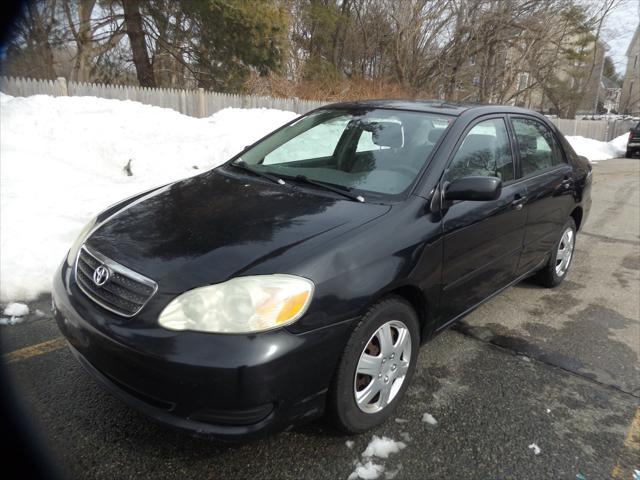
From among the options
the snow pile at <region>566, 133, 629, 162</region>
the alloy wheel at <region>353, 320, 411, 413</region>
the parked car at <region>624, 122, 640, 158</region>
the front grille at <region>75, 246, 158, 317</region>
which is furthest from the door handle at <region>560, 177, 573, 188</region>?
the parked car at <region>624, 122, 640, 158</region>

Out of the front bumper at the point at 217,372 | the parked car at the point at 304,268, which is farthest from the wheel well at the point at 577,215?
the front bumper at the point at 217,372

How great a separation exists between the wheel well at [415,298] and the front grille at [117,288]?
3.73 ft

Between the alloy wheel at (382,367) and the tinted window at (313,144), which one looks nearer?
Answer: the alloy wheel at (382,367)

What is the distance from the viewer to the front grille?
1975 millimetres

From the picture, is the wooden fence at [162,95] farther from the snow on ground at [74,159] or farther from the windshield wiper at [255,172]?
the windshield wiper at [255,172]

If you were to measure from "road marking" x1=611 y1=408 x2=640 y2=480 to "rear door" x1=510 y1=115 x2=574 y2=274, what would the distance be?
1359 mm

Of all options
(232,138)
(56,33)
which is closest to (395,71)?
(56,33)

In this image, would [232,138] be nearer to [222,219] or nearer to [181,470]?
[222,219]

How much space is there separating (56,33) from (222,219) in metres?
18.2

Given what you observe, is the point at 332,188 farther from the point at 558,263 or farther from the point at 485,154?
the point at 558,263

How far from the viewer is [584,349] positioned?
337 cm

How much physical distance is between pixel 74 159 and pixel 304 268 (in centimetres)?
631

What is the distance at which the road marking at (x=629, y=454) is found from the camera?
2217 millimetres

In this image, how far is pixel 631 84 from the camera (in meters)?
47.4
